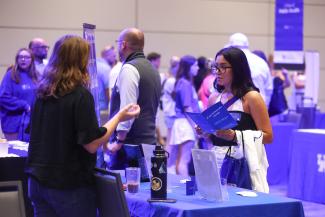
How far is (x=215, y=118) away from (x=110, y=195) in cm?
71

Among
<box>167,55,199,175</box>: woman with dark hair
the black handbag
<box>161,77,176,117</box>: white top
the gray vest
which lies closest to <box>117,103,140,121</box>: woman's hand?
the black handbag

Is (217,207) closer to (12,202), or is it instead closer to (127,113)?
(127,113)

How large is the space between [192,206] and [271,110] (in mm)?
5251

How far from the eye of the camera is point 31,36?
10633mm

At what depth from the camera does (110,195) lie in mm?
3201

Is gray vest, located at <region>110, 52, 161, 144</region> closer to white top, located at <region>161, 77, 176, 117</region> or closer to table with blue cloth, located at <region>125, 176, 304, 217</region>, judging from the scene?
table with blue cloth, located at <region>125, 176, 304, 217</region>

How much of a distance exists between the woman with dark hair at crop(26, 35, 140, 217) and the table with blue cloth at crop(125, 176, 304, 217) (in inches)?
9.7

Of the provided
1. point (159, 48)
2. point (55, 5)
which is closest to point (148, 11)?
point (159, 48)

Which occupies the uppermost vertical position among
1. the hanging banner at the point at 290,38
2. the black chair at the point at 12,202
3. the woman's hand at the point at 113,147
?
the hanging banner at the point at 290,38

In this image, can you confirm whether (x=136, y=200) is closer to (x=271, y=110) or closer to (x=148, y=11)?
(x=271, y=110)

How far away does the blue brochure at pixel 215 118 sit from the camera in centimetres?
349

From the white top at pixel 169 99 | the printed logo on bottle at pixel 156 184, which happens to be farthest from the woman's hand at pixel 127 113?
the white top at pixel 169 99

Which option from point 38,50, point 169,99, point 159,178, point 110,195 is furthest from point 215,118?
point 169,99

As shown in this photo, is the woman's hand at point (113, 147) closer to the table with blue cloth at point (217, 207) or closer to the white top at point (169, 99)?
the table with blue cloth at point (217, 207)
